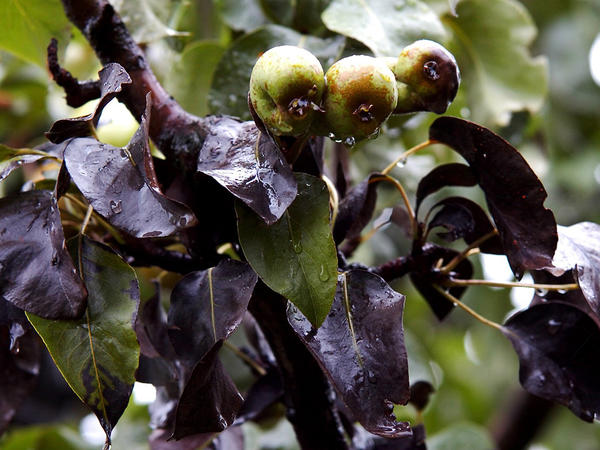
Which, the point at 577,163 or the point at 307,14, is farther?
the point at 577,163

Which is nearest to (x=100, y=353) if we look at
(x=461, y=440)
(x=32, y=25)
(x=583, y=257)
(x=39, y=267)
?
(x=39, y=267)

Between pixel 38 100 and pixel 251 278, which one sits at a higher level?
pixel 251 278

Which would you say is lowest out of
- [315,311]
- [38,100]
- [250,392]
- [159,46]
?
[38,100]

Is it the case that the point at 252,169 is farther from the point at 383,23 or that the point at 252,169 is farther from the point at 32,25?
the point at 32,25

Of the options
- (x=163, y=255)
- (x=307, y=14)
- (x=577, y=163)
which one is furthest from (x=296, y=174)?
(x=577, y=163)

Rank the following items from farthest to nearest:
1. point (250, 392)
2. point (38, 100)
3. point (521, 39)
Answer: point (38, 100) < point (521, 39) < point (250, 392)

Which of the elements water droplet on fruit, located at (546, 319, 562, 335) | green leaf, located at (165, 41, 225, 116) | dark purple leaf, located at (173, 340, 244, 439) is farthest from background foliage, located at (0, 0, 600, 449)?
dark purple leaf, located at (173, 340, 244, 439)

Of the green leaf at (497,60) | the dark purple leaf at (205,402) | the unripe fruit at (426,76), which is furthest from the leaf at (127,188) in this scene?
the green leaf at (497,60)

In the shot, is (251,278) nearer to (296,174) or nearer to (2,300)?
(296,174)

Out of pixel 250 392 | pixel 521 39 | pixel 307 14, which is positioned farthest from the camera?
pixel 521 39
